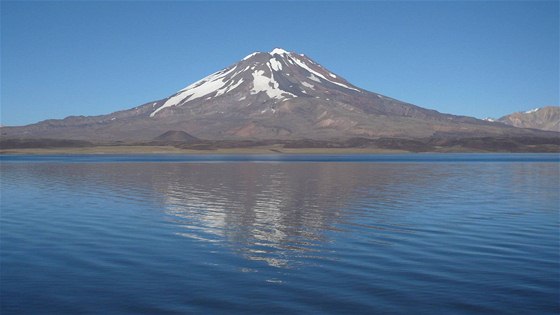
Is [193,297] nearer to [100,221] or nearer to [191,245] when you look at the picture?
[191,245]

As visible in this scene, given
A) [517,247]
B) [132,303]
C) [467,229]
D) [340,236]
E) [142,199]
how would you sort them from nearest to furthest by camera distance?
[132,303] → [517,247] → [340,236] → [467,229] → [142,199]

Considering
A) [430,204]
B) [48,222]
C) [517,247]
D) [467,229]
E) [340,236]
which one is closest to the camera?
[517,247]

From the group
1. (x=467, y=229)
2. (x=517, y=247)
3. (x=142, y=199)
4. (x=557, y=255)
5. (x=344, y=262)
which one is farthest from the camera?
(x=142, y=199)

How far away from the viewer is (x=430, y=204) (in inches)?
1157

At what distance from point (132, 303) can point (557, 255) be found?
11719mm

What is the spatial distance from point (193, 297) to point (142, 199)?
2144 cm

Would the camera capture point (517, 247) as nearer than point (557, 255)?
No

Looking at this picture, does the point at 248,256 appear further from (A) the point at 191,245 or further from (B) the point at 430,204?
(B) the point at 430,204

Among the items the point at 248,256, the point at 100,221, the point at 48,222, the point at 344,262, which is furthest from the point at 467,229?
the point at 48,222

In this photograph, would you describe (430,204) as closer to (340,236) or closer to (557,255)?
(340,236)

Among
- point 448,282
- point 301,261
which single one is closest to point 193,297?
point 301,261

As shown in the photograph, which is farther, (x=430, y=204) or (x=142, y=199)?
(x=142, y=199)

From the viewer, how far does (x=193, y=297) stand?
11820mm

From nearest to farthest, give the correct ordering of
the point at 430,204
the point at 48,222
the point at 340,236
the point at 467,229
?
the point at 340,236 → the point at 467,229 → the point at 48,222 → the point at 430,204
